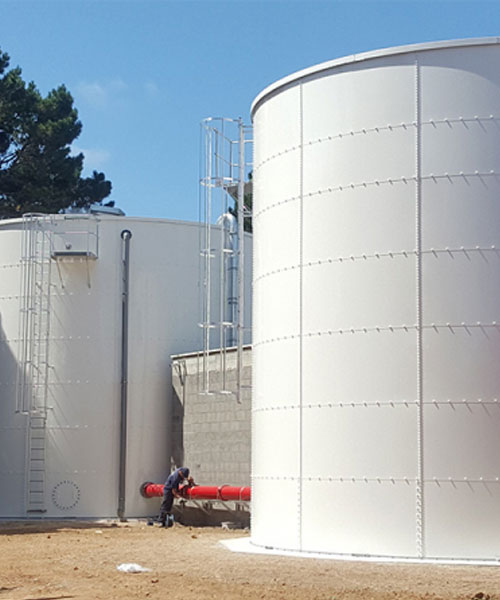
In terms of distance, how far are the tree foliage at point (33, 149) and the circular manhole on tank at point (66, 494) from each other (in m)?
24.2

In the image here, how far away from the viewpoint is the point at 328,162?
16297 millimetres

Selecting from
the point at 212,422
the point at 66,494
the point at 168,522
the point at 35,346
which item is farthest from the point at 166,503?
the point at 35,346

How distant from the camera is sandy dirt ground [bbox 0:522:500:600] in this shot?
1204 centimetres

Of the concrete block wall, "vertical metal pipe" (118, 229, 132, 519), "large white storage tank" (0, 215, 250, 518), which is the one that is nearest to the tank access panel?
"large white storage tank" (0, 215, 250, 518)

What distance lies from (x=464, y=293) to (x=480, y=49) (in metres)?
3.44

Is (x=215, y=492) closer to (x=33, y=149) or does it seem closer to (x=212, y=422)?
(x=212, y=422)

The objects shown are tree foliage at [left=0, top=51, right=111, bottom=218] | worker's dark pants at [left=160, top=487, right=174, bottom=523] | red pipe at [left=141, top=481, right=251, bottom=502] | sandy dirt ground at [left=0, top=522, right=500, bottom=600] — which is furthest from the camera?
tree foliage at [left=0, top=51, right=111, bottom=218]

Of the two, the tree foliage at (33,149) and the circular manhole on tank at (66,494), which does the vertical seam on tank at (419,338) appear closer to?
the circular manhole on tank at (66,494)

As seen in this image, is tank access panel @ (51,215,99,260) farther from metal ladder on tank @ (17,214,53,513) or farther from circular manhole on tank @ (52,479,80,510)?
circular manhole on tank @ (52,479,80,510)

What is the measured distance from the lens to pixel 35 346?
83.1ft

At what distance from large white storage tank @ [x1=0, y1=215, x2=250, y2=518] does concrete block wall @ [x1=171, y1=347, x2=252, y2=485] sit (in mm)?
761

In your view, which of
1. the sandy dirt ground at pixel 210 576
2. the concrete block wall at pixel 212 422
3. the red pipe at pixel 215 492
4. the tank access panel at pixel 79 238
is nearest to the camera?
the sandy dirt ground at pixel 210 576

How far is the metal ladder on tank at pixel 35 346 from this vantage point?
24.9m

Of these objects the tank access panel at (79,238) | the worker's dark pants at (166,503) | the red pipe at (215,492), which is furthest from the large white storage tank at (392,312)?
the tank access panel at (79,238)
